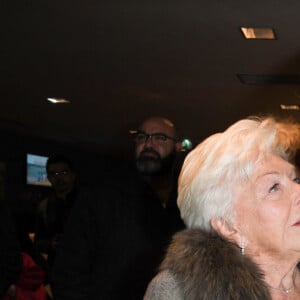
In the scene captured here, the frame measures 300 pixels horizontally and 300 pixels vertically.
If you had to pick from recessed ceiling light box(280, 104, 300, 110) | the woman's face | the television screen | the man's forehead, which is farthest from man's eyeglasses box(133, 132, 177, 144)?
the television screen

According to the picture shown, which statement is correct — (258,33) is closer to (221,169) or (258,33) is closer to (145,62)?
(145,62)

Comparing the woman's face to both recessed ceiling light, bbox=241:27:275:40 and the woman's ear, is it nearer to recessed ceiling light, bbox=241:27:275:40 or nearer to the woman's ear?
the woman's ear

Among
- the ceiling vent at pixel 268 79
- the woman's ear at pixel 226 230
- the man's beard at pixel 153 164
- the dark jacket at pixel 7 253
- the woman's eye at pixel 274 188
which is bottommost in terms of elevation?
the dark jacket at pixel 7 253

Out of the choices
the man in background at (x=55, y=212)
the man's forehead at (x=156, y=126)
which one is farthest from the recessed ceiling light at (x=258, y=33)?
the man's forehead at (x=156, y=126)

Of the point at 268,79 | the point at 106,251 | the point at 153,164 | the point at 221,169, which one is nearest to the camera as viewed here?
the point at 221,169

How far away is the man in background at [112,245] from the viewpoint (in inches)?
102

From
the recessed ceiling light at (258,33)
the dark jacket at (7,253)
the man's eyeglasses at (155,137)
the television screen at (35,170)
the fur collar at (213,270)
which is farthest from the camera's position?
the television screen at (35,170)

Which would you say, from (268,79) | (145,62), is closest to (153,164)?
(145,62)

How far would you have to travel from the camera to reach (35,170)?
12.9 metres

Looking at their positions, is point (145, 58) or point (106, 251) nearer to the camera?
point (106, 251)

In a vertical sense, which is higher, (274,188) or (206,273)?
(274,188)

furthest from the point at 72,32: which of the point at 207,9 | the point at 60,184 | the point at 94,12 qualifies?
the point at 60,184

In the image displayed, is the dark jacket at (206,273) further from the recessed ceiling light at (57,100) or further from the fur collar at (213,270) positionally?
the recessed ceiling light at (57,100)

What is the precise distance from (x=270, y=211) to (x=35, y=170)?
11.6 metres
